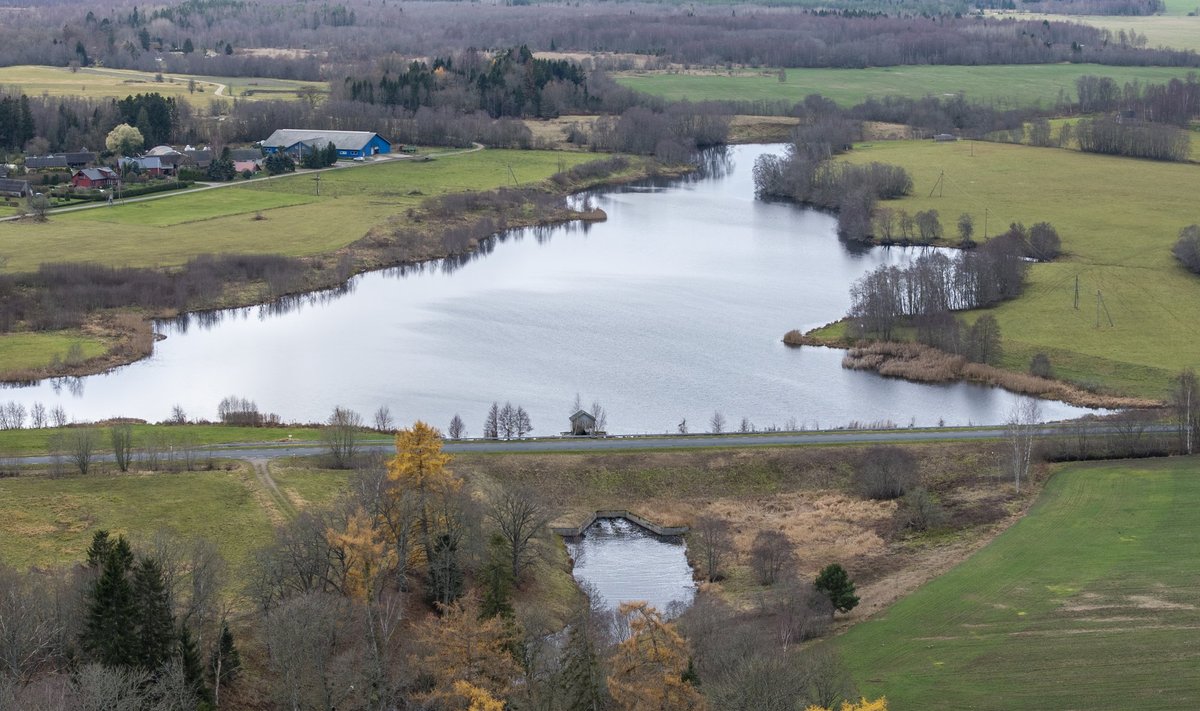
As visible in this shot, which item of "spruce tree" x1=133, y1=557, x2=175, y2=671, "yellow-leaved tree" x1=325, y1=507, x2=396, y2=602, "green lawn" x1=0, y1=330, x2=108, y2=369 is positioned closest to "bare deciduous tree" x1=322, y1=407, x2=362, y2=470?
"yellow-leaved tree" x1=325, y1=507, x2=396, y2=602

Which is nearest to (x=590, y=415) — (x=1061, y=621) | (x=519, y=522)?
(x=519, y=522)

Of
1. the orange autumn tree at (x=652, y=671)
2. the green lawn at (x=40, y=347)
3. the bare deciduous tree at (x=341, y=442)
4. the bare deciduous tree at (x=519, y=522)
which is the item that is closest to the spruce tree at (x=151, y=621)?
the orange autumn tree at (x=652, y=671)

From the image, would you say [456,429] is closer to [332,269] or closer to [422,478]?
[422,478]

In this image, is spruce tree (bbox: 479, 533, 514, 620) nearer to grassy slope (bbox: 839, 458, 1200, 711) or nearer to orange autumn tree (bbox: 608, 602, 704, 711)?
orange autumn tree (bbox: 608, 602, 704, 711)

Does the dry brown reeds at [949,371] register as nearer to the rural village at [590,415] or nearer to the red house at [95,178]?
the rural village at [590,415]

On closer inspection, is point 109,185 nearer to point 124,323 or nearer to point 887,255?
point 124,323
